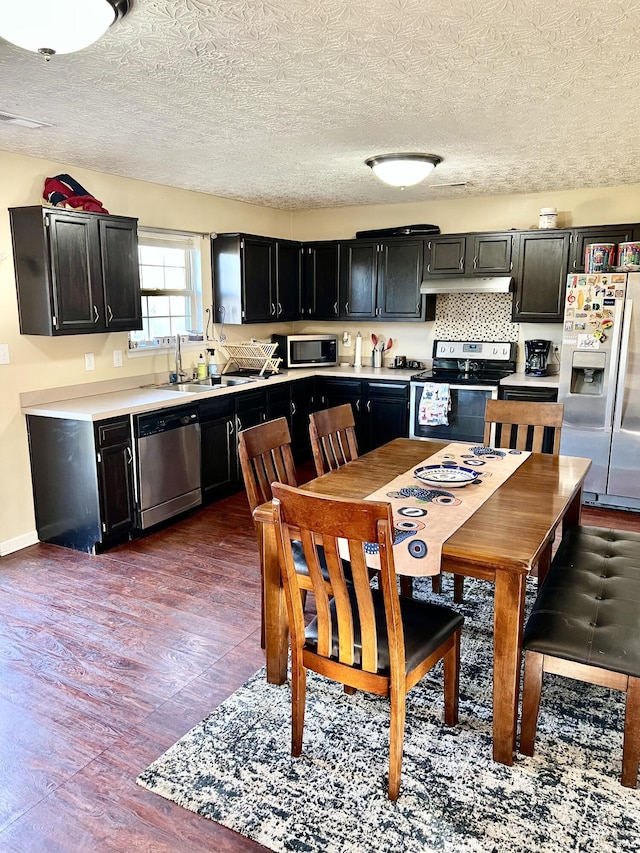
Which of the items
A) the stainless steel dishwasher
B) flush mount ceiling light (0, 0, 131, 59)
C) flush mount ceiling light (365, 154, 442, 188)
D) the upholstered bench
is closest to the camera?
flush mount ceiling light (0, 0, 131, 59)

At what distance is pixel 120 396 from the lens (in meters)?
4.29

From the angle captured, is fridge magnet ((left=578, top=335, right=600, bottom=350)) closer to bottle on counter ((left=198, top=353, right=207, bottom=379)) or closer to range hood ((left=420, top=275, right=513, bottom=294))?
range hood ((left=420, top=275, right=513, bottom=294))

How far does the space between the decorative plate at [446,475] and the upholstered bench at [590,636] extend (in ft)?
1.63

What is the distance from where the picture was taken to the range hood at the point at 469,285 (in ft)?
17.1

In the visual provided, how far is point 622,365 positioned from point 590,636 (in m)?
2.97

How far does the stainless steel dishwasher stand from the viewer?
4.03 meters

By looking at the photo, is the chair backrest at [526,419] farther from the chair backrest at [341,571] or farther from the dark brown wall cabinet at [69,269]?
the dark brown wall cabinet at [69,269]

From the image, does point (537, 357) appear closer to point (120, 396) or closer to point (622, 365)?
point (622, 365)

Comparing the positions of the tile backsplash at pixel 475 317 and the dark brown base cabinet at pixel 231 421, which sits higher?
the tile backsplash at pixel 475 317

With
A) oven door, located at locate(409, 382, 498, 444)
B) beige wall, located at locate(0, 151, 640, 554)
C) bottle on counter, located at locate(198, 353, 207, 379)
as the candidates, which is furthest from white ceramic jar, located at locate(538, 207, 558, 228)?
bottle on counter, located at locate(198, 353, 207, 379)

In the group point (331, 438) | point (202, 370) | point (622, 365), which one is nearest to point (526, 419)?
point (331, 438)

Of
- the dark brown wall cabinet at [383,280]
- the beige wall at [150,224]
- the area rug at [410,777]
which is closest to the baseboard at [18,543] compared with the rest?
the beige wall at [150,224]

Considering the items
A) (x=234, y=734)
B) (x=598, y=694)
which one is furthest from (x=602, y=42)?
(x=234, y=734)

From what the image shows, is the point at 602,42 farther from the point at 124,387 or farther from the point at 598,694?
the point at 124,387
